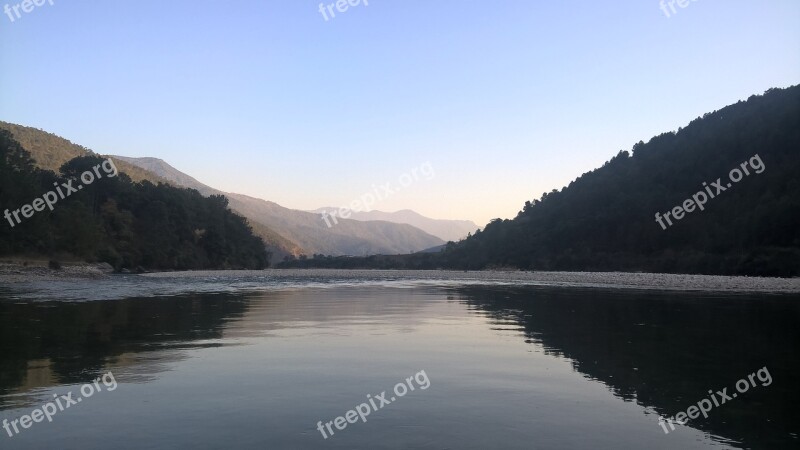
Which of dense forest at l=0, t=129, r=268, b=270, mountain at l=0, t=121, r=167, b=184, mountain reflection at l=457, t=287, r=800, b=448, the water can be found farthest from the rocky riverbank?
mountain at l=0, t=121, r=167, b=184

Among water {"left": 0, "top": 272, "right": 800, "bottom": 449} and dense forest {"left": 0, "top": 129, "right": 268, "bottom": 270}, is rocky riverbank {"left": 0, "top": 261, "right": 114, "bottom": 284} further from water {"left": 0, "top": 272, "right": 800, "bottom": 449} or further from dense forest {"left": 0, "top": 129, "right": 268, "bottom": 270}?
water {"left": 0, "top": 272, "right": 800, "bottom": 449}

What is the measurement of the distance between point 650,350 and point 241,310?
51.3 feet

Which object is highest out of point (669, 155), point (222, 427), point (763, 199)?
point (669, 155)

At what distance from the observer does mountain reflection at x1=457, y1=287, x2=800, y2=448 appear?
825 centimetres

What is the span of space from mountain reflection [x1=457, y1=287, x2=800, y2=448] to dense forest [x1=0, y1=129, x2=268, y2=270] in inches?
2251

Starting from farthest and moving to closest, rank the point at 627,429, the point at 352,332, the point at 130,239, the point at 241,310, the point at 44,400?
the point at 130,239 < the point at 241,310 < the point at 352,332 < the point at 44,400 < the point at 627,429

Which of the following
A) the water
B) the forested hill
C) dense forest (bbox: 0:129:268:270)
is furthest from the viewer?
Answer: the forested hill

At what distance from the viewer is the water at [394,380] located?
708 cm

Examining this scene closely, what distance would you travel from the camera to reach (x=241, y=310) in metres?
23.7

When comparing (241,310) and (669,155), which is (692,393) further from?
(669,155)

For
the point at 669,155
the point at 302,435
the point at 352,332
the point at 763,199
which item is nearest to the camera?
the point at 302,435

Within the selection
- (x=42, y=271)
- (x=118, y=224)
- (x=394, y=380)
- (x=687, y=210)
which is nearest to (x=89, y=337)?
(x=394, y=380)

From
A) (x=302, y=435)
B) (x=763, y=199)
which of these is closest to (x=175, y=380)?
(x=302, y=435)

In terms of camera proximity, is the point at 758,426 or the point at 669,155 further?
the point at 669,155
